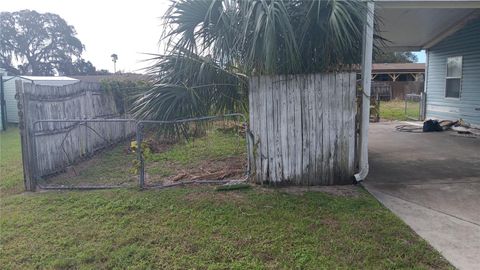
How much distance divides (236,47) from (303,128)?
150 centimetres

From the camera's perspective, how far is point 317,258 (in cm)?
320

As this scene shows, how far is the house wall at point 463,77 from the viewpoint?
1005 centimetres

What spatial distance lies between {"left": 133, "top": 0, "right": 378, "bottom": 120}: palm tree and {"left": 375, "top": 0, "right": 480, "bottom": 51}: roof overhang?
863 millimetres

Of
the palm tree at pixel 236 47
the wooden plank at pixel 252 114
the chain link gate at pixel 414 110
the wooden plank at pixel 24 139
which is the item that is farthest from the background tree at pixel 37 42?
the wooden plank at pixel 252 114

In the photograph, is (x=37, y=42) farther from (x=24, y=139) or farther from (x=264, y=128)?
(x=264, y=128)

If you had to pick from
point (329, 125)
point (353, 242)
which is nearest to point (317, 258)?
point (353, 242)

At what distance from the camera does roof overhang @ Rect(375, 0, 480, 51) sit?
536 cm

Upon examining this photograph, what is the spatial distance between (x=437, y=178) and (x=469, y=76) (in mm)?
6359

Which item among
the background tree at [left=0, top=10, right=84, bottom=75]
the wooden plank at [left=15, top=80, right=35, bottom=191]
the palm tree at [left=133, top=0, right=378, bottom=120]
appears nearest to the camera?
the palm tree at [left=133, top=0, right=378, bottom=120]

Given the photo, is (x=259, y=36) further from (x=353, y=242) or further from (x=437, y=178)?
(x=437, y=178)

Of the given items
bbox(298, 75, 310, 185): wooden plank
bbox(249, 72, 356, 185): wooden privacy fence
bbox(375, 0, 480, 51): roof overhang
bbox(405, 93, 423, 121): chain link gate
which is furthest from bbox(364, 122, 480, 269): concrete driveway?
bbox(405, 93, 423, 121): chain link gate

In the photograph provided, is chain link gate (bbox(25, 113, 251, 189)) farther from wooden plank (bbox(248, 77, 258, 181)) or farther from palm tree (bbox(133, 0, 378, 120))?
palm tree (bbox(133, 0, 378, 120))

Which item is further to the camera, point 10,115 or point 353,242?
point 10,115

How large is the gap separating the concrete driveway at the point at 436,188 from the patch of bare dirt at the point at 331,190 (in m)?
0.25
